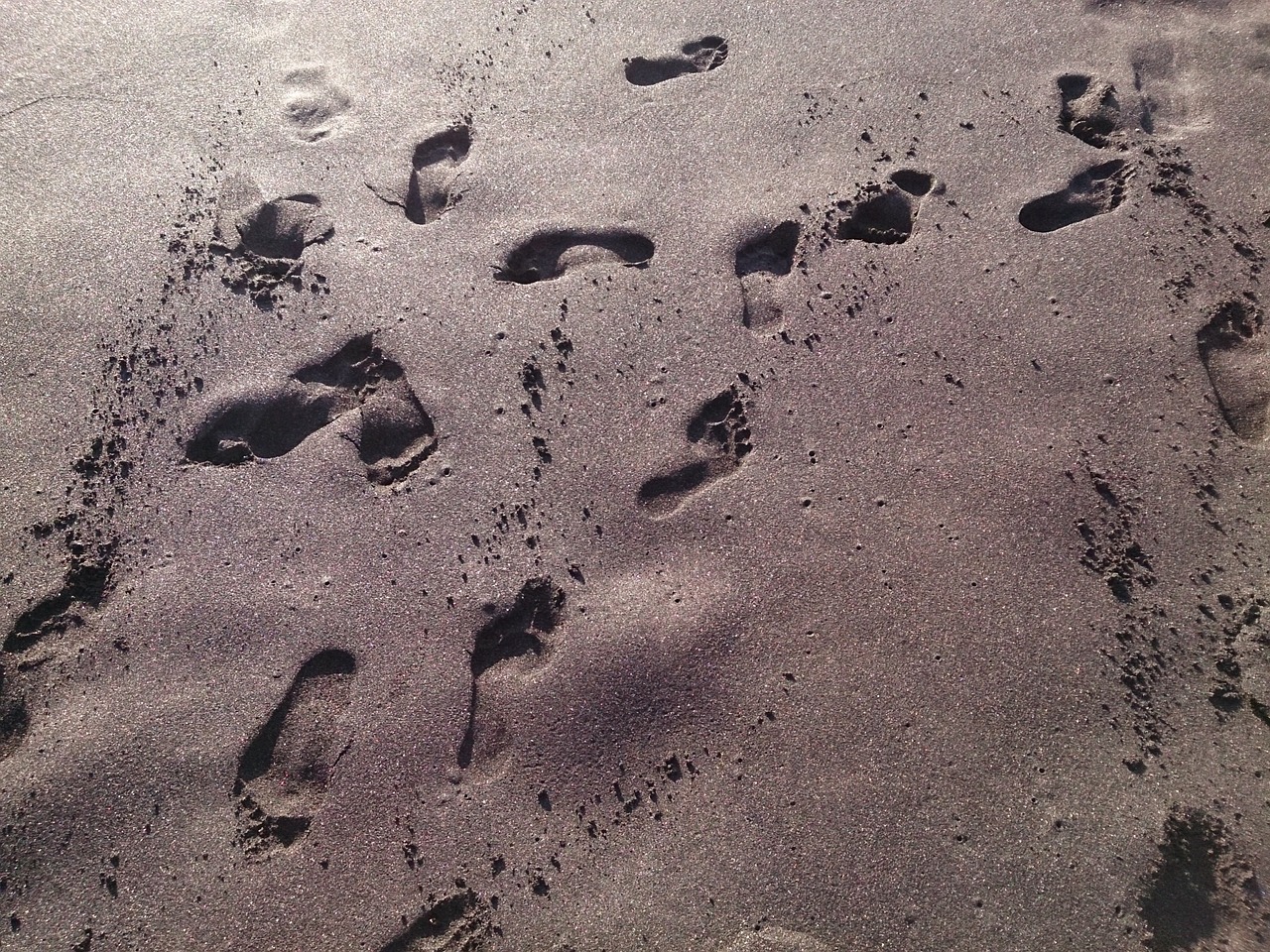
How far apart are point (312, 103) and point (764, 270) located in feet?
7.08

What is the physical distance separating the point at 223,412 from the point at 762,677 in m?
2.17

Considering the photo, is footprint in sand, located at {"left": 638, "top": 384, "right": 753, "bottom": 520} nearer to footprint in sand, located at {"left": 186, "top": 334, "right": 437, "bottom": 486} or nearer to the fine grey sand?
the fine grey sand

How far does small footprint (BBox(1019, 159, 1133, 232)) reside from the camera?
3336mm

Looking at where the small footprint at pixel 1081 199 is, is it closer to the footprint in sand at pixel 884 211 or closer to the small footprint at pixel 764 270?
the footprint in sand at pixel 884 211

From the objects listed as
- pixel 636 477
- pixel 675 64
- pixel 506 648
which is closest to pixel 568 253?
pixel 636 477

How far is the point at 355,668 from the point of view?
268cm

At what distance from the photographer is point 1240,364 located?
3.03 meters

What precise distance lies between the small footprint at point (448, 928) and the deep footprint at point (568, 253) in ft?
7.21

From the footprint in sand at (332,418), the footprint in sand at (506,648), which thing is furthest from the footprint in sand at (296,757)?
the footprint in sand at (332,418)

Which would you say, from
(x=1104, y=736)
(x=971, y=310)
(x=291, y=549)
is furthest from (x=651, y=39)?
(x=1104, y=736)

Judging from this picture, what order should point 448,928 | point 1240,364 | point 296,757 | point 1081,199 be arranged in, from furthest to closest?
1. point 1081,199
2. point 1240,364
3. point 296,757
4. point 448,928

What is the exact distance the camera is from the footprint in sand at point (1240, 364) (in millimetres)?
2947

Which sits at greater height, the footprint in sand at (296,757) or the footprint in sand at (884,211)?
the footprint in sand at (884,211)

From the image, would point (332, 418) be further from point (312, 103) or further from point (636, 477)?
point (312, 103)
